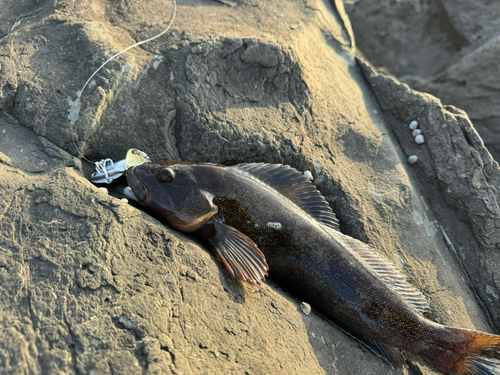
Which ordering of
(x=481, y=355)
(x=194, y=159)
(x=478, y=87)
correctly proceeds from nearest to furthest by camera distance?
1. (x=481, y=355)
2. (x=194, y=159)
3. (x=478, y=87)

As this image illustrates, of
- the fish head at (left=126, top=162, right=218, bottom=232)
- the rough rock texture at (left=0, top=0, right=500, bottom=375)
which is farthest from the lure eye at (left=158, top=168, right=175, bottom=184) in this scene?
the rough rock texture at (left=0, top=0, right=500, bottom=375)

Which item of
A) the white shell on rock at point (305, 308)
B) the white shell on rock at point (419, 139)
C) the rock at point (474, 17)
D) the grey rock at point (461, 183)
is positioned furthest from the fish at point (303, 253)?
the rock at point (474, 17)

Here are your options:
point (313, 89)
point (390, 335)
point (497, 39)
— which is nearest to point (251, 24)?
point (313, 89)

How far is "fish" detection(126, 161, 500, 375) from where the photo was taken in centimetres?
308

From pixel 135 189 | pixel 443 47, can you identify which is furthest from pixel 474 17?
pixel 135 189

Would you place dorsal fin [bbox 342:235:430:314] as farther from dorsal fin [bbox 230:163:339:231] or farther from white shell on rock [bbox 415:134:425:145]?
white shell on rock [bbox 415:134:425:145]

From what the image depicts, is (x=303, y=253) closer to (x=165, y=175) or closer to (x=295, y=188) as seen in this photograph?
(x=295, y=188)

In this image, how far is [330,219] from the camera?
3551 mm

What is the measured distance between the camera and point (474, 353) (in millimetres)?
3053

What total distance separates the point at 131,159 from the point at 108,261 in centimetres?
127

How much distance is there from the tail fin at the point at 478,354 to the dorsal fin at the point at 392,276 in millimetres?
313

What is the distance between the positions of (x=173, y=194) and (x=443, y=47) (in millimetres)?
7205

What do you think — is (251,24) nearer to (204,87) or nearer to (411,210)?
(204,87)

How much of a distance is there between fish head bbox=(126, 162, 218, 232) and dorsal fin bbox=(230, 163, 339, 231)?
1.54 feet
